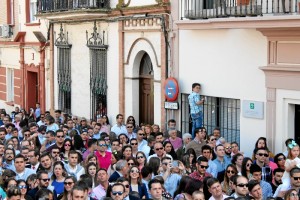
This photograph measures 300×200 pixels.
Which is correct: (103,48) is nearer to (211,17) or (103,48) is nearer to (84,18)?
(84,18)

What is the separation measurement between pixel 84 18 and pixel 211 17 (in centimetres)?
772

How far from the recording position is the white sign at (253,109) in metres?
14.9

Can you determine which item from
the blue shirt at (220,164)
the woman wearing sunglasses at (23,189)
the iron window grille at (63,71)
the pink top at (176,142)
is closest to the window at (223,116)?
the pink top at (176,142)

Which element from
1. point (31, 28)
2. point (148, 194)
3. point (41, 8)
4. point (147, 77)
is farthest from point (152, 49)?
point (31, 28)

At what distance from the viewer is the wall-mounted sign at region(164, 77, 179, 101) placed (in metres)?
17.5

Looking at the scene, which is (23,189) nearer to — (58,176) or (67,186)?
(67,186)

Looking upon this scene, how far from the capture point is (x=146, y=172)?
36.0ft

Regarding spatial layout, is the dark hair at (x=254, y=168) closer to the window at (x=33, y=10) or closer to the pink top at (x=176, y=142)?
the pink top at (x=176, y=142)

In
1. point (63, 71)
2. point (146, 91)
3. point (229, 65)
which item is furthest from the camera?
point (63, 71)

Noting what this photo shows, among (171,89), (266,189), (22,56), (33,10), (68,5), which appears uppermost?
(33,10)

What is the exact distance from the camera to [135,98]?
1998 centimetres

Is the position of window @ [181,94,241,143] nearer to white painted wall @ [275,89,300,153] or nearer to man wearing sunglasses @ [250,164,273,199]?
white painted wall @ [275,89,300,153]

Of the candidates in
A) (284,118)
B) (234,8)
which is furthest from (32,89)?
(284,118)

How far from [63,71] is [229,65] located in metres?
10.4
